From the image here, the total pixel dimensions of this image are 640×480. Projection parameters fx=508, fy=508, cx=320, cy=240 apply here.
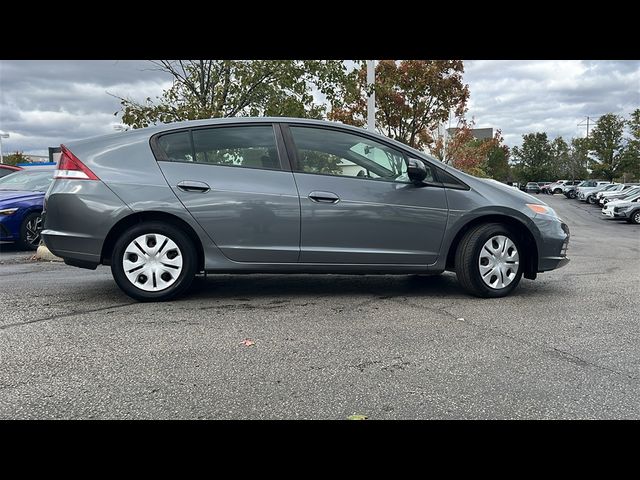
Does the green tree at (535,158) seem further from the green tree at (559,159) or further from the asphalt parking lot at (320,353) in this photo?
the asphalt parking lot at (320,353)

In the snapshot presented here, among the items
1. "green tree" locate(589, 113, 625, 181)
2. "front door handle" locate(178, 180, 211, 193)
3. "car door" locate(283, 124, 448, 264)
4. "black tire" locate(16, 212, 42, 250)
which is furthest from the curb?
"green tree" locate(589, 113, 625, 181)

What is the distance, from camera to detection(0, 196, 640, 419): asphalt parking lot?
2.71m

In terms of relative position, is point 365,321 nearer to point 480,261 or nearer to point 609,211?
point 480,261

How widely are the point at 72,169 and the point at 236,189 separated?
150 centimetres

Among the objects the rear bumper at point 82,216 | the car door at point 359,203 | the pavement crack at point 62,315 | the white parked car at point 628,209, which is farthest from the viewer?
the white parked car at point 628,209

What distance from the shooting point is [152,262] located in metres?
4.66

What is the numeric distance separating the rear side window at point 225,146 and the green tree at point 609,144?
58.9 metres

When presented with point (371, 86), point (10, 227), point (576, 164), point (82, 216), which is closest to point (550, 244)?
point (82, 216)

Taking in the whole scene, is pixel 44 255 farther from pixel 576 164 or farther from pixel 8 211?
pixel 576 164

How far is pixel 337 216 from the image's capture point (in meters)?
4.79

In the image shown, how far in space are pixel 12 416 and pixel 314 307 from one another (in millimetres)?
2606

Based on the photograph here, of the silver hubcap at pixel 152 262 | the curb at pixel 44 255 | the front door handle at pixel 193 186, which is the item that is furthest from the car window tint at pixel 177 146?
the curb at pixel 44 255

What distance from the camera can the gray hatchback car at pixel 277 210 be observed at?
4629mm

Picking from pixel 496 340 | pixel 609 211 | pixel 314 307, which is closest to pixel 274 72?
pixel 314 307
